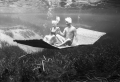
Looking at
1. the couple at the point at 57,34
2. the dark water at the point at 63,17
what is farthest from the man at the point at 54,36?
the dark water at the point at 63,17

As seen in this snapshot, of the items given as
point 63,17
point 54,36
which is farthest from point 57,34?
point 63,17

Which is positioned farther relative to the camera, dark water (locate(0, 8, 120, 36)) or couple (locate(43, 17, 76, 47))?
dark water (locate(0, 8, 120, 36))

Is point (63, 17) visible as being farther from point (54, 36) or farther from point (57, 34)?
point (54, 36)

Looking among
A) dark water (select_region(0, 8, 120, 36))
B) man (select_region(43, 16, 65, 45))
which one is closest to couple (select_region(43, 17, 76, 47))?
man (select_region(43, 16, 65, 45))

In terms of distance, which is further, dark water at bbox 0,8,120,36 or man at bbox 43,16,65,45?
dark water at bbox 0,8,120,36

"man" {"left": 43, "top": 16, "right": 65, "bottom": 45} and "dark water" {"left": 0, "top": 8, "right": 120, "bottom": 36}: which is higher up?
"man" {"left": 43, "top": 16, "right": 65, "bottom": 45}

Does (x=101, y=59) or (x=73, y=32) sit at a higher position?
(x=73, y=32)

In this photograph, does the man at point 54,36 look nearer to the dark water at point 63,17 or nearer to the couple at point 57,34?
the couple at point 57,34

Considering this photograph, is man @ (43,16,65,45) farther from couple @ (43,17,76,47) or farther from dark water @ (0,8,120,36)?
dark water @ (0,8,120,36)

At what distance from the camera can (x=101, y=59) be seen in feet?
19.6

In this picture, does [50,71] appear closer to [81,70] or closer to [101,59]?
[81,70]

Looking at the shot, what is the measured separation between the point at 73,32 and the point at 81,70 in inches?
84.0

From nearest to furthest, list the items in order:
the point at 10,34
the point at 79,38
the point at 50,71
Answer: the point at 50,71
the point at 79,38
the point at 10,34

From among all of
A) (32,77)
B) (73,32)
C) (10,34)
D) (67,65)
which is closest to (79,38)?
(73,32)
